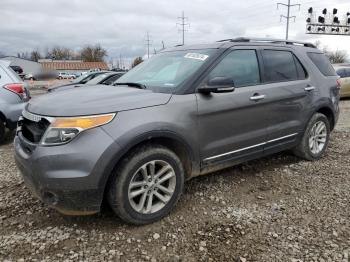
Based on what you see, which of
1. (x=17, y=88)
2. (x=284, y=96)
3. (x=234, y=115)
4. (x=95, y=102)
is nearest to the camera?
(x=95, y=102)

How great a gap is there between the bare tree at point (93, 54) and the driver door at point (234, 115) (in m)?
92.3

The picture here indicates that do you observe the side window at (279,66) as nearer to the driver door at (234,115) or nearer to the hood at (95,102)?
the driver door at (234,115)

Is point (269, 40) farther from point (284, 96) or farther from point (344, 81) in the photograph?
point (344, 81)

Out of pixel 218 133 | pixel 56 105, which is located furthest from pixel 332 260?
pixel 56 105

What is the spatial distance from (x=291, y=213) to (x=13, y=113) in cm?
508

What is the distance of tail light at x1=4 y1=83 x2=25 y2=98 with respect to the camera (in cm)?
624

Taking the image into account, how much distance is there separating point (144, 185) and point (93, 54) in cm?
9536

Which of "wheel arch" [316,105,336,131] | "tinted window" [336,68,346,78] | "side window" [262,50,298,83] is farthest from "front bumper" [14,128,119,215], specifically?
"tinted window" [336,68,346,78]

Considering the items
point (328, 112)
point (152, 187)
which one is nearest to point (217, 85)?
point (152, 187)

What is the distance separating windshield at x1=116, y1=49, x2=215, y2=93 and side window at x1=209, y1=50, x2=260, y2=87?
19 cm

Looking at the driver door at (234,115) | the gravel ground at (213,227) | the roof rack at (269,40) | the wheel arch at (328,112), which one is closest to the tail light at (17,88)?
the gravel ground at (213,227)

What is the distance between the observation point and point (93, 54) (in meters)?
93.3

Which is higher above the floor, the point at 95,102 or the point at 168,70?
the point at 168,70

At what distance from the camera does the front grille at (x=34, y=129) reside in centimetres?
293
